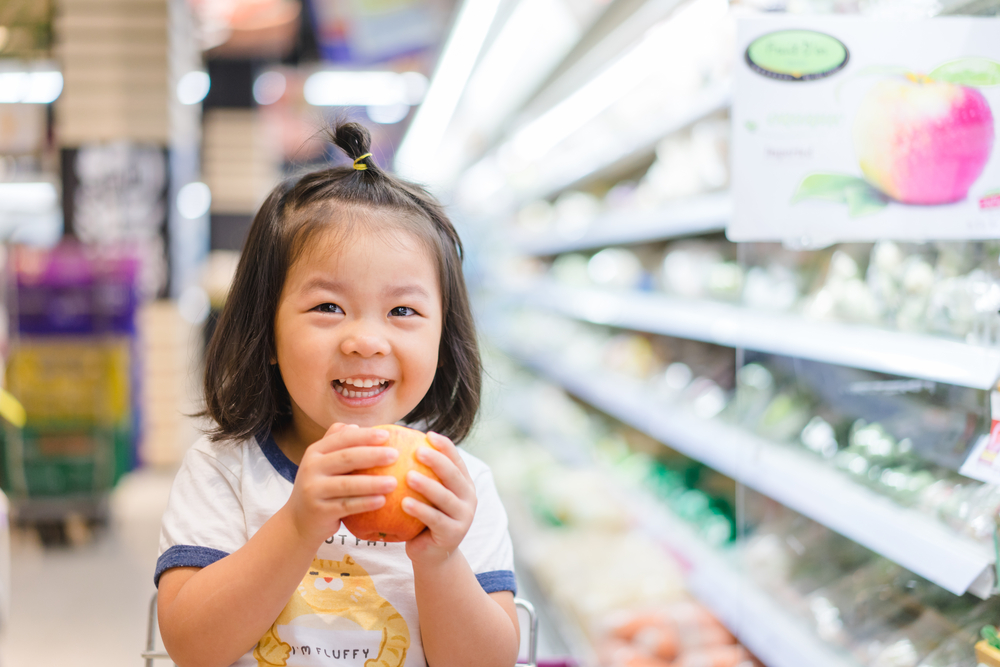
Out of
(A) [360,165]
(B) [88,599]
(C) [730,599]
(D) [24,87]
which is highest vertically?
(D) [24,87]

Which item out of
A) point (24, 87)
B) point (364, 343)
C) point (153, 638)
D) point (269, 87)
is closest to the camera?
point (364, 343)

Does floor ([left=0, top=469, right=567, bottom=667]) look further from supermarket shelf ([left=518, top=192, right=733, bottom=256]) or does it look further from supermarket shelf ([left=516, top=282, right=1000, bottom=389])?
supermarket shelf ([left=518, top=192, right=733, bottom=256])

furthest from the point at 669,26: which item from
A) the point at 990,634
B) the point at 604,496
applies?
the point at 990,634

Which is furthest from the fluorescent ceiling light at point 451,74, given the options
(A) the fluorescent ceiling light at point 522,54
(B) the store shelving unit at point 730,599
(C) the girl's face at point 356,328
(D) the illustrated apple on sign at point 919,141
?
(B) the store shelving unit at point 730,599

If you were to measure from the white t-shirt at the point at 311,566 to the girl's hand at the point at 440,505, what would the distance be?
0.76 feet

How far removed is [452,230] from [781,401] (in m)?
1.46

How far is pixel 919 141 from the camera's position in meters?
1.32

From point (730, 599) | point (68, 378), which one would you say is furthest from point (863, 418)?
point (68, 378)

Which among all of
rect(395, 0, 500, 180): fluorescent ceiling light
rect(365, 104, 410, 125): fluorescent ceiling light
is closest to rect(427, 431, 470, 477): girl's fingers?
rect(395, 0, 500, 180): fluorescent ceiling light

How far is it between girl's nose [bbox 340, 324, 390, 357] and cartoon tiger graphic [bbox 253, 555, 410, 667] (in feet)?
1.04

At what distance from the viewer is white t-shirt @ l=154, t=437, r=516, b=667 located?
1.04m

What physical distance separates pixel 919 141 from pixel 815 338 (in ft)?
2.17

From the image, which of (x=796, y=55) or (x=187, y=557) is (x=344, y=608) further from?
(x=796, y=55)

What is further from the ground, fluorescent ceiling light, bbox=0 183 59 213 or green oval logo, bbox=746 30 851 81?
fluorescent ceiling light, bbox=0 183 59 213
